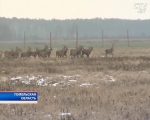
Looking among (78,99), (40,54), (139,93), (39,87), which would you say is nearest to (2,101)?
(78,99)

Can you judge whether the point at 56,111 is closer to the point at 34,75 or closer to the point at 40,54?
the point at 34,75

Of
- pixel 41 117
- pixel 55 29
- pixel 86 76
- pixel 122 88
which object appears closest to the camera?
pixel 41 117

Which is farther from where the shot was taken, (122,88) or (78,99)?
(122,88)

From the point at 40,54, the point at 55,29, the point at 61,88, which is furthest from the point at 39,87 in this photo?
the point at 55,29

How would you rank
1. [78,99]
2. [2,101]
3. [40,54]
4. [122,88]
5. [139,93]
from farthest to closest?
[40,54], [122,88], [139,93], [78,99], [2,101]

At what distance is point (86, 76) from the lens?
33.4 feet

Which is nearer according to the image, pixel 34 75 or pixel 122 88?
pixel 122 88

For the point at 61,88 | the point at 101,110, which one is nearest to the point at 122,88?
the point at 61,88

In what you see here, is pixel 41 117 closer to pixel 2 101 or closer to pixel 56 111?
pixel 56 111

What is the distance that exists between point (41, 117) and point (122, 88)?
3.23 m

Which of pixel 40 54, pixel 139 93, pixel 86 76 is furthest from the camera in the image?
pixel 40 54

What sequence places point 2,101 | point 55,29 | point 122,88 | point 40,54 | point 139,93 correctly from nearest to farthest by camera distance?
1. point 2,101
2. point 139,93
3. point 122,88
4. point 40,54
5. point 55,29

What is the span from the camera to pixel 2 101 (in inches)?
218

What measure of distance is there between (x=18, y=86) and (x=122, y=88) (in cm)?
301
